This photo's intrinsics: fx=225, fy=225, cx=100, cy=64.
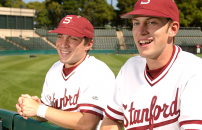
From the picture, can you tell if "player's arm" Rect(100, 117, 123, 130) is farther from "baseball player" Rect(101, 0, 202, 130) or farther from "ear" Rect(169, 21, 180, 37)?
"ear" Rect(169, 21, 180, 37)

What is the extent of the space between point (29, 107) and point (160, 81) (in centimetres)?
145

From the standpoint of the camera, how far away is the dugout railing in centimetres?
217

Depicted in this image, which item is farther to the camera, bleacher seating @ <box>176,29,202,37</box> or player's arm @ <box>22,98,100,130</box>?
bleacher seating @ <box>176,29,202,37</box>

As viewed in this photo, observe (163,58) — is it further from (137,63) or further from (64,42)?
(64,42)

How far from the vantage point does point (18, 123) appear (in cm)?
241

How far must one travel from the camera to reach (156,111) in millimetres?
1669

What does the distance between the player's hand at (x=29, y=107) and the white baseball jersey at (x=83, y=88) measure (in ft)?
0.82

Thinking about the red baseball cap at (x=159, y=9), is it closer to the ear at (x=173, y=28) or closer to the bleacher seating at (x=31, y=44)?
the ear at (x=173, y=28)

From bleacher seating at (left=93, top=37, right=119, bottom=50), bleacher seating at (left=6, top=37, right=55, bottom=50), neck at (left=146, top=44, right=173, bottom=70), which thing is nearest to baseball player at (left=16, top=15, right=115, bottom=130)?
neck at (left=146, top=44, right=173, bottom=70)

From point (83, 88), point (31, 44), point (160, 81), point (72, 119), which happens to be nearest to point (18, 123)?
point (72, 119)

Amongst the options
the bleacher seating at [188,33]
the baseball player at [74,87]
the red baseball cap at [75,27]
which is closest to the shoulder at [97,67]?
the baseball player at [74,87]

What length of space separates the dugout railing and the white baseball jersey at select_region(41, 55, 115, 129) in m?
0.36

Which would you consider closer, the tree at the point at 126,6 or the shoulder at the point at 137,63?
the shoulder at the point at 137,63

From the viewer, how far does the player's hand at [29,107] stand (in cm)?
237
